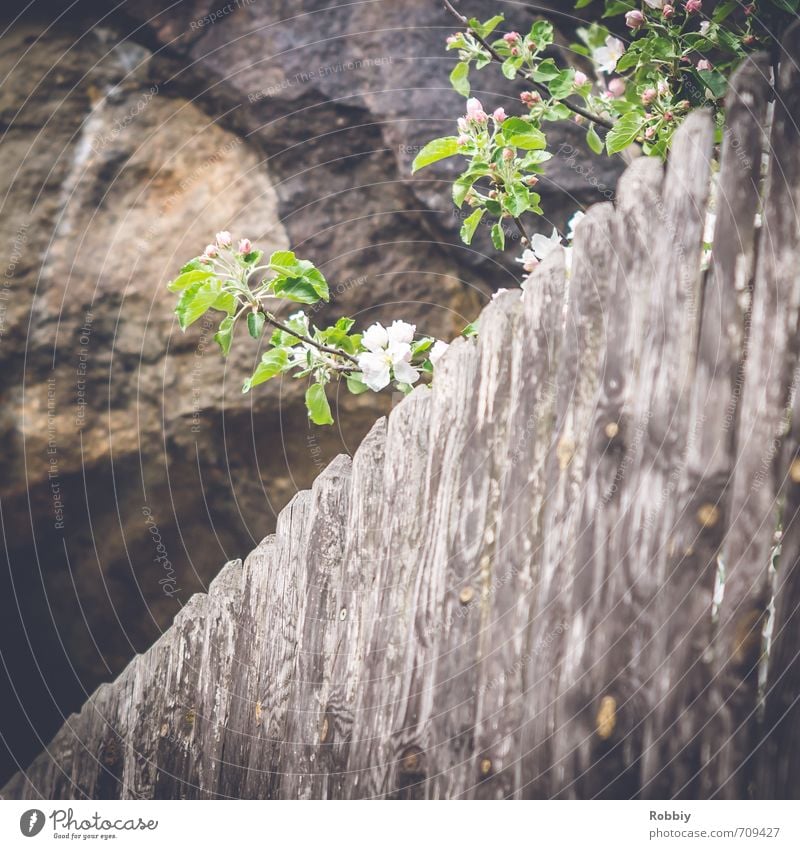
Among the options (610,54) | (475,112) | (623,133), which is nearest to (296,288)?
(475,112)

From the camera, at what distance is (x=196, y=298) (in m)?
1.29

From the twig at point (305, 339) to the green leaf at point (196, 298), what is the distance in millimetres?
109

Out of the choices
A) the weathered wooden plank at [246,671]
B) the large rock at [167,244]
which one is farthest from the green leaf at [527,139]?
the large rock at [167,244]

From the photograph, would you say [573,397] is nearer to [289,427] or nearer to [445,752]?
[445,752]

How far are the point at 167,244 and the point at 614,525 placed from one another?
1.97 metres

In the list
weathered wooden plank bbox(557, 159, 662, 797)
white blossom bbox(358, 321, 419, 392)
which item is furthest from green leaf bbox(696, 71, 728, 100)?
white blossom bbox(358, 321, 419, 392)

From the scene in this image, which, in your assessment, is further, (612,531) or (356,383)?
(356,383)

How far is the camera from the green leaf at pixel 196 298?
4.24 feet

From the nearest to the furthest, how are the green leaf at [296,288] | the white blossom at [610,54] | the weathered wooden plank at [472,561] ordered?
the weathered wooden plank at [472,561]
the green leaf at [296,288]
the white blossom at [610,54]

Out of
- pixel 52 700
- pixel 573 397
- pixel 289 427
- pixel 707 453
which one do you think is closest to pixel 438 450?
→ pixel 573 397

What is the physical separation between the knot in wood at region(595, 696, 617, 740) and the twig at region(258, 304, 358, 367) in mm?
842

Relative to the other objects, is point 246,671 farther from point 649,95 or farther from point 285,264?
point 649,95

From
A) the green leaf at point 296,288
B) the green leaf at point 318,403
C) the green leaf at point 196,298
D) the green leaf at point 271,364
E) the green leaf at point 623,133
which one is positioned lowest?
the green leaf at point 318,403

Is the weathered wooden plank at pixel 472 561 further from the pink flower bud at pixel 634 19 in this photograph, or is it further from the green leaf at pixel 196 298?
the pink flower bud at pixel 634 19
